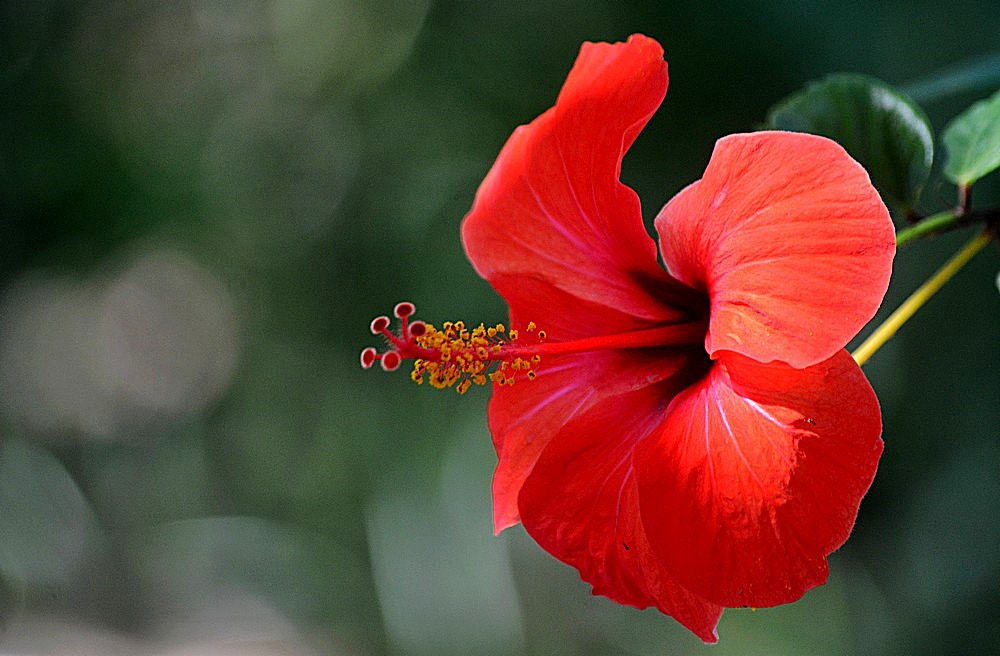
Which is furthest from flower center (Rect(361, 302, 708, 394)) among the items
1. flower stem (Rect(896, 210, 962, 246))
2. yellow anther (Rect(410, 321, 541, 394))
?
flower stem (Rect(896, 210, 962, 246))

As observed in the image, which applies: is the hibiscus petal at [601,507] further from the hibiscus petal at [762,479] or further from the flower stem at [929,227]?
the flower stem at [929,227]

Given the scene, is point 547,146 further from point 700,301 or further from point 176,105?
point 176,105

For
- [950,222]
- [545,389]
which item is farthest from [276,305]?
[950,222]

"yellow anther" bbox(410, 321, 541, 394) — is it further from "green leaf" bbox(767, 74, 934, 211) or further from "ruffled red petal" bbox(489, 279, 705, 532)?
"green leaf" bbox(767, 74, 934, 211)

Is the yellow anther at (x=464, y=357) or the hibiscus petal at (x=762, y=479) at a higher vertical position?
the yellow anther at (x=464, y=357)

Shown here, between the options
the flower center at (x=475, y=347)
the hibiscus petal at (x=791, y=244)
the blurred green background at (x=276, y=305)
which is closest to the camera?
the hibiscus petal at (x=791, y=244)

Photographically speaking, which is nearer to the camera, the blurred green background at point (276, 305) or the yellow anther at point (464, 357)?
the yellow anther at point (464, 357)

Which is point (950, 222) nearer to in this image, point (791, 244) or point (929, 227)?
point (929, 227)

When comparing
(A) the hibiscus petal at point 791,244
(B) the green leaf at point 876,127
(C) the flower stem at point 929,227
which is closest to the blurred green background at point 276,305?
(B) the green leaf at point 876,127
